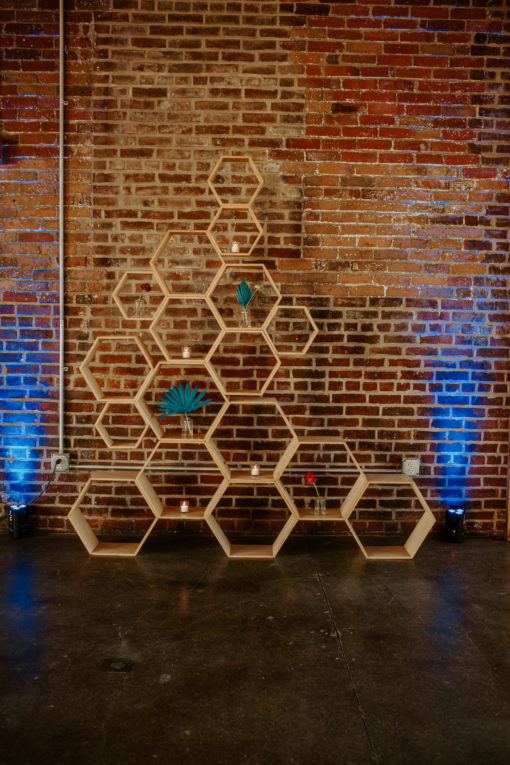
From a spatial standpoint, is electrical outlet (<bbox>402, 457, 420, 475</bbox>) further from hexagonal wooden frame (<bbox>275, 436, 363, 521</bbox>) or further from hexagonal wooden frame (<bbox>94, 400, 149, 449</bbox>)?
hexagonal wooden frame (<bbox>94, 400, 149, 449</bbox>)

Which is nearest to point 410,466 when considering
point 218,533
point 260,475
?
point 260,475

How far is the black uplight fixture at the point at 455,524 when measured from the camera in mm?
3475

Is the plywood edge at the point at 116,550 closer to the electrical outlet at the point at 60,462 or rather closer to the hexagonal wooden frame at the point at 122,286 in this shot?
the electrical outlet at the point at 60,462

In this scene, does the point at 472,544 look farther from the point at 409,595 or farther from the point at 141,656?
the point at 141,656

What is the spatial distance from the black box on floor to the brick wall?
0.40ft

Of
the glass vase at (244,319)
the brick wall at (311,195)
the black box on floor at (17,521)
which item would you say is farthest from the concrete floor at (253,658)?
the glass vase at (244,319)

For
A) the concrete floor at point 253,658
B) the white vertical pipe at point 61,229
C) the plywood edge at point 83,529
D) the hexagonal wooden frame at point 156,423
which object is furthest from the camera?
the white vertical pipe at point 61,229

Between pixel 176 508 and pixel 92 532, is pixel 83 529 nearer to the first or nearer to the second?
pixel 92 532

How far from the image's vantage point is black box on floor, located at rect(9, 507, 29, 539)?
11.4 feet

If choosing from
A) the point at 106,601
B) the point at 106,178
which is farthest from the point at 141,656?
the point at 106,178

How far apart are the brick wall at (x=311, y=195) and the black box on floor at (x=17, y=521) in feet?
0.40

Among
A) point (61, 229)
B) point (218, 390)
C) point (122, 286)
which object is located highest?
point (61, 229)

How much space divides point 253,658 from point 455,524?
1.77 meters

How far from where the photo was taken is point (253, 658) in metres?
2.23
